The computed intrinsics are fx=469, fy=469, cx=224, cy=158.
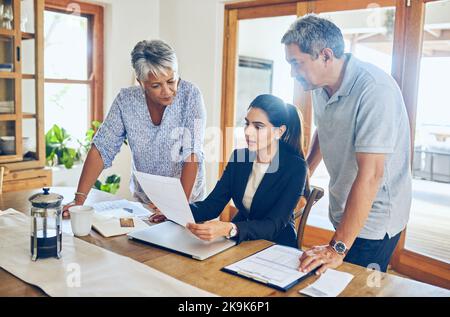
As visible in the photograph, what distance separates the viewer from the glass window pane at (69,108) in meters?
4.02

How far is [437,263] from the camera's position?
3094 mm

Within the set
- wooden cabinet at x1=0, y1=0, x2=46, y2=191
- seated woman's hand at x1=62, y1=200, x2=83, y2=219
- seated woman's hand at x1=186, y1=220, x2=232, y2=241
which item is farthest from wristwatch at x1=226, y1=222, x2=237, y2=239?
wooden cabinet at x1=0, y1=0, x2=46, y2=191

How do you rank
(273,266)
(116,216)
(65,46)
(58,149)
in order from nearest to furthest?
(273,266)
(116,216)
(58,149)
(65,46)

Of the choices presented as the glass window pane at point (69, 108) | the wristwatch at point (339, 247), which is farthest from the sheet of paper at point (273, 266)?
the glass window pane at point (69, 108)

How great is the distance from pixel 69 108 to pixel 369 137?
10.8ft

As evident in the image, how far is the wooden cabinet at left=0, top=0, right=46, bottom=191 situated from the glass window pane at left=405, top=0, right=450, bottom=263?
103 inches

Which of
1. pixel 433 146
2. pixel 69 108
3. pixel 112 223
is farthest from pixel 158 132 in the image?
pixel 69 108

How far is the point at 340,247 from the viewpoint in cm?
140

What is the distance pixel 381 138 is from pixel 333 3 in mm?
2333

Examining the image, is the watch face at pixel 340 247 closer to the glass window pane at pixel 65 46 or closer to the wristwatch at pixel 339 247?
the wristwatch at pixel 339 247

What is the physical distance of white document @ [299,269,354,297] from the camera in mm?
1169

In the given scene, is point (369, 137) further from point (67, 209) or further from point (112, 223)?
point (67, 209)
